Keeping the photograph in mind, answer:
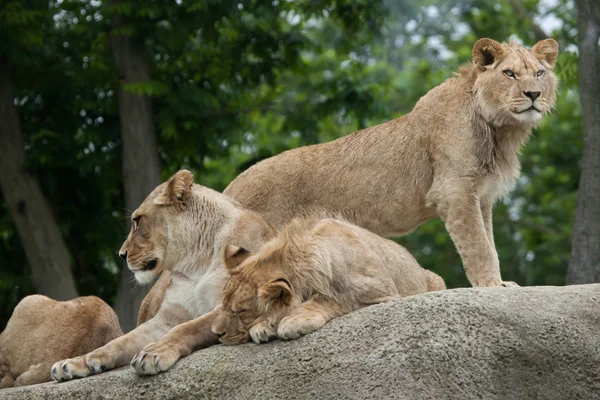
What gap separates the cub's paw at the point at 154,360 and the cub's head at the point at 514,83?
3232mm

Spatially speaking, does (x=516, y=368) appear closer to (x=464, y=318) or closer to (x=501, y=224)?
(x=464, y=318)

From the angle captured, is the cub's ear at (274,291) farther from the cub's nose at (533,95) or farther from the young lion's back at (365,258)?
the cub's nose at (533,95)

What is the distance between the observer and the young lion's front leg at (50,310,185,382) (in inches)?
288

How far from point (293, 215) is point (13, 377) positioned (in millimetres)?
2581

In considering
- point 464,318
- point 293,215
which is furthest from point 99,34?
point 464,318

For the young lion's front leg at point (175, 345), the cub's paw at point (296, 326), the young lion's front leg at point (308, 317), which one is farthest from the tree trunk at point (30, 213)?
the cub's paw at point (296, 326)

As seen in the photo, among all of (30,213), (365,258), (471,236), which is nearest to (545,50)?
(471,236)

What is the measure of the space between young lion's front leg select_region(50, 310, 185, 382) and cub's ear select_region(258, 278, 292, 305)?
4.28ft

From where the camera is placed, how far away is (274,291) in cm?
675

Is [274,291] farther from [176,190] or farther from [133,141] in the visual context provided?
[133,141]

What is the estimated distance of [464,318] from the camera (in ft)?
22.0

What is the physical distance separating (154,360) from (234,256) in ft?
2.92

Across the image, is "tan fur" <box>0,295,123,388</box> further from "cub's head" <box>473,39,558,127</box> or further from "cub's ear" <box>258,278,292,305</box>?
"cub's head" <box>473,39,558,127</box>

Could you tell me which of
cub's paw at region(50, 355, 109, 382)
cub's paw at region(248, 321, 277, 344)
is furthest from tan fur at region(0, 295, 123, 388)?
cub's paw at region(248, 321, 277, 344)
